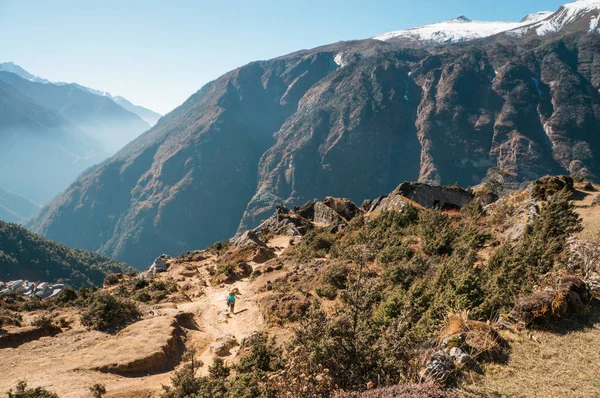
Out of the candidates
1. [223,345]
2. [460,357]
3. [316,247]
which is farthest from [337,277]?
[460,357]

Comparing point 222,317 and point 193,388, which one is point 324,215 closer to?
point 222,317

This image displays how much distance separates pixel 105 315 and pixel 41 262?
13857cm

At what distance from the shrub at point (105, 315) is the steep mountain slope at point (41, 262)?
117 meters

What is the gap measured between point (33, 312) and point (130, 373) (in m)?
9.57

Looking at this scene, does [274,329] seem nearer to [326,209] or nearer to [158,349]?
[158,349]

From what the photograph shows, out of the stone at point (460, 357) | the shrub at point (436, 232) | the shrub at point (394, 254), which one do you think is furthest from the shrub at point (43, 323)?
the shrub at point (436, 232)

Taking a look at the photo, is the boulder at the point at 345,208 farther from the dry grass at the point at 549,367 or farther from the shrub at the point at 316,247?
the dry grass at the point at 549,367

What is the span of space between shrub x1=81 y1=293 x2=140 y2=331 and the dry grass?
14.5 m

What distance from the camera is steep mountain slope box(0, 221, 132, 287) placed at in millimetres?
112125

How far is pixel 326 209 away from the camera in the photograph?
39594 millimetres

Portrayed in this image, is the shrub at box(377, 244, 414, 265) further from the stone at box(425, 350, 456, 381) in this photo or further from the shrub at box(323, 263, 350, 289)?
the stone at box(425, 350, 456, 381)

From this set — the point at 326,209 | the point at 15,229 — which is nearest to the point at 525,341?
the point at 326,209

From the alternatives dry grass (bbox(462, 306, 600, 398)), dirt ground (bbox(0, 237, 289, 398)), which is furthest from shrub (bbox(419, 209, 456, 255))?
dirt ground (bbox(0, 237, 289, 398))

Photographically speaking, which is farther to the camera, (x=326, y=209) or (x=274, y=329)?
(x=326, y=209)
